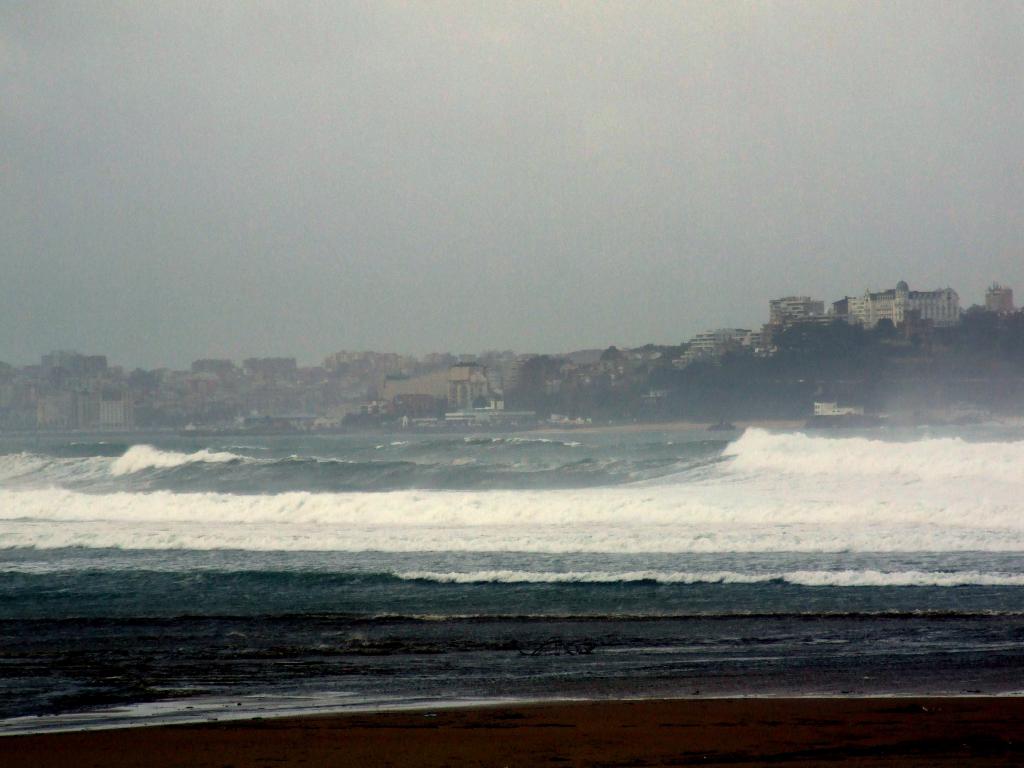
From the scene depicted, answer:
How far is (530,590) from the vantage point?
1614cm

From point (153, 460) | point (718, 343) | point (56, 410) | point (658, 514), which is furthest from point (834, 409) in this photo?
point (56, 410)

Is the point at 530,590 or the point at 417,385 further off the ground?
the point at 417,385

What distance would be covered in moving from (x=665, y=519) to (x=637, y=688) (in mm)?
12602

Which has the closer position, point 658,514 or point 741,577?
point 741,577

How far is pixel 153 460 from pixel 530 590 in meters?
29.7

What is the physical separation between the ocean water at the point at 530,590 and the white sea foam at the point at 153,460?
12582 millimetres

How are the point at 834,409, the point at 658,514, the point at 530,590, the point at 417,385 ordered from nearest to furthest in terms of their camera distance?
the point at 530,590 → the point at 658,514 → the point at 834,409 → the point at 417,385

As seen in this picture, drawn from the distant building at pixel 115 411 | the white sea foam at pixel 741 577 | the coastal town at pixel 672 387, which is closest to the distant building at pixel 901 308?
the coastal town at pixel 672 387

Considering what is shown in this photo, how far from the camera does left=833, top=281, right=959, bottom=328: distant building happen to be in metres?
85.6

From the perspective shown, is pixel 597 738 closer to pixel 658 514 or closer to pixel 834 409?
pixel 658 514

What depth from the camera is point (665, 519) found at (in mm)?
22656

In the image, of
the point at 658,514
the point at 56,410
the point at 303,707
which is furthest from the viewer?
the point at 56,410

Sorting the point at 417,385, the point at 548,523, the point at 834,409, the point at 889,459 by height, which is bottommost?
the point at 834,409

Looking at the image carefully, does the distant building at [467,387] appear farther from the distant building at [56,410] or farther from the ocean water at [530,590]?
the ocean water at [530,590]
